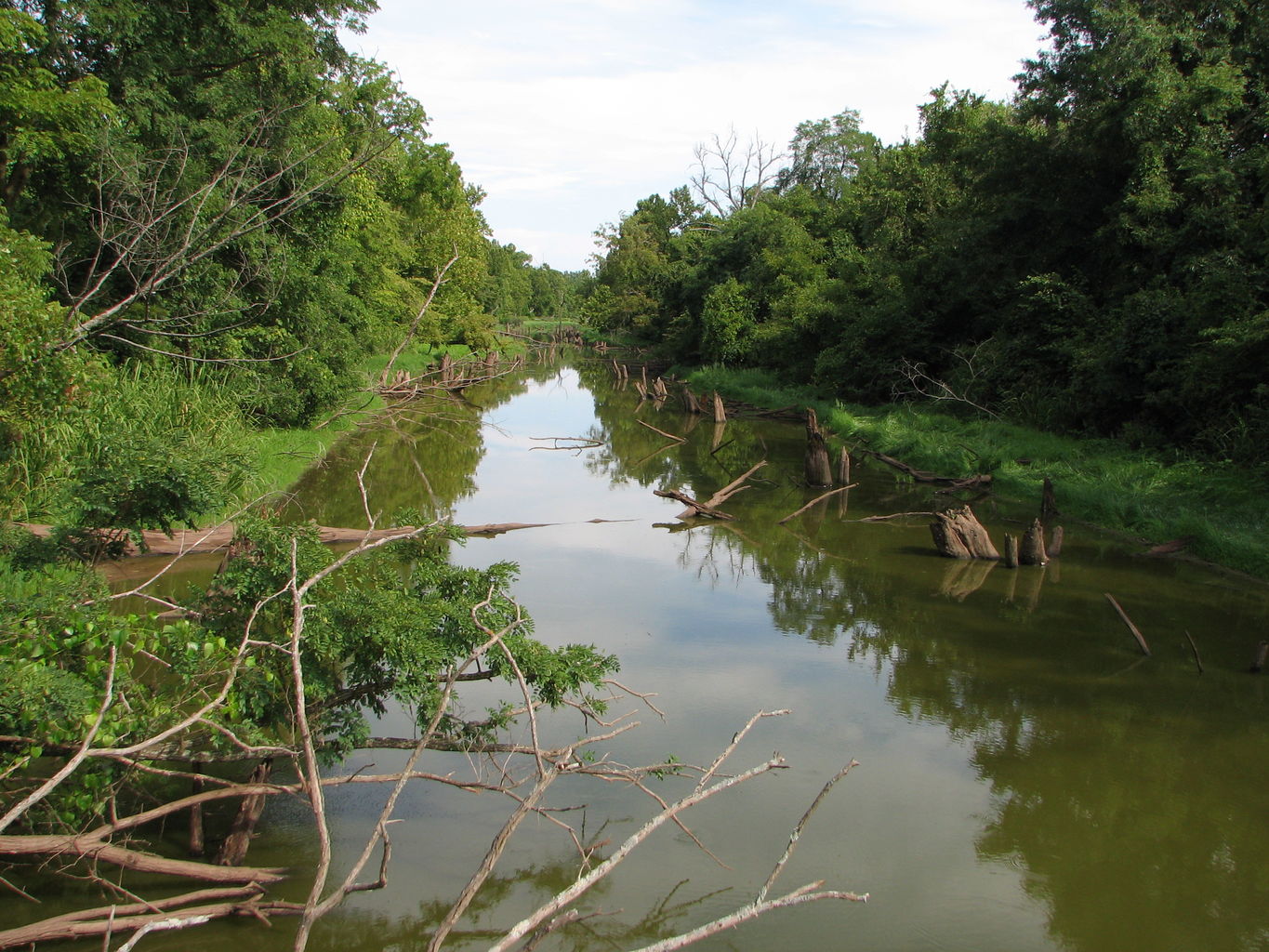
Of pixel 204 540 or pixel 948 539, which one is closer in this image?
pixel 204 540

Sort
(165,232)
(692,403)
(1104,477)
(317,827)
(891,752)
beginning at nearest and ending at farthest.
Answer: (317,827), (891,752), (165,232), (1104,477), (692,403)

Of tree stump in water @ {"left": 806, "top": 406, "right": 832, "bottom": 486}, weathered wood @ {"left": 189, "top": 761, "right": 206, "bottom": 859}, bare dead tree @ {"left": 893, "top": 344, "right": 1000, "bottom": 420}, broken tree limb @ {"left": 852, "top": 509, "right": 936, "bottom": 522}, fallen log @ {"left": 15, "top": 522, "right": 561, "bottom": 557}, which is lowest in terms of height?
weathered wood @ {"left": 189, "top": 761, "right": 206, "bottom": 859}

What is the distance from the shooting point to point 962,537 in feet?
42.7

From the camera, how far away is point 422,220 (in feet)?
117

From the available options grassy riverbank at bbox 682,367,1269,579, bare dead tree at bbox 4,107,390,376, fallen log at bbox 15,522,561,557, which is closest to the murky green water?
grassy riverbank at bbox 682,367,1269,579

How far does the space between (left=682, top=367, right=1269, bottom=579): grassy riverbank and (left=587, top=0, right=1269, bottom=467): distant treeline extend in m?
0.75

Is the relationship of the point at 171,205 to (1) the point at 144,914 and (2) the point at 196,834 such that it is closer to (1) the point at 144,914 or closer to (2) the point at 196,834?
(2) the point at 196,834

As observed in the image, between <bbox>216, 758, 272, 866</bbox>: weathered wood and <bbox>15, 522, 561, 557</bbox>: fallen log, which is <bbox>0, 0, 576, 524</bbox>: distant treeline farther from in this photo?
<bbox>216, 758, 272, 866</bbox>: weathered wood

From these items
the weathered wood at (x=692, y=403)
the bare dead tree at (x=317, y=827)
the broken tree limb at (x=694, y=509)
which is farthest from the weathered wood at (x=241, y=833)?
the weathered wood at (x=692, y=403)

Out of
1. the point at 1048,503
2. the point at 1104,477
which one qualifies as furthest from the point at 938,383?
the point at 1048,503

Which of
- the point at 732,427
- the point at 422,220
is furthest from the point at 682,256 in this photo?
the point at 732,427

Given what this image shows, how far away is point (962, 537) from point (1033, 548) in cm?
88

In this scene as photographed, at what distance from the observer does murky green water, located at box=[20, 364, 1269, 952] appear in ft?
17.6

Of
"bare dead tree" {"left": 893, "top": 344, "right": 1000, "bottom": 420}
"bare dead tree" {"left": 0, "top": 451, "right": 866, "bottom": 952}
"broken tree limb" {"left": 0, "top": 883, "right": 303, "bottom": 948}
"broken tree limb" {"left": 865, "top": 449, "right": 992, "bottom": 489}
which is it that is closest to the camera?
"bare dead tree" {"left": 0, "top": 451, "right": 866, "bottom": 952}
